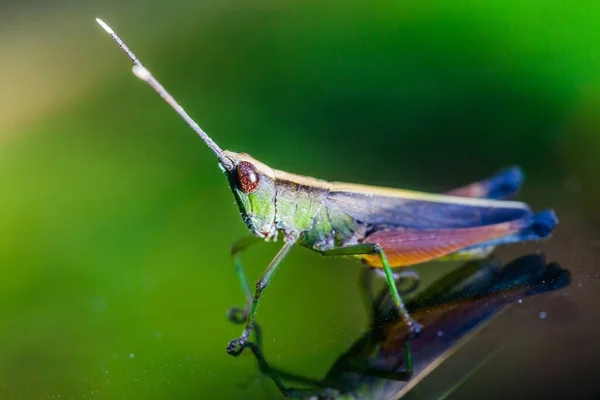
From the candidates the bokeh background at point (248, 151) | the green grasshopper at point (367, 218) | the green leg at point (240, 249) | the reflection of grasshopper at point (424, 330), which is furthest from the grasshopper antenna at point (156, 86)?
the reflection of grasshopper at point (424, 330)

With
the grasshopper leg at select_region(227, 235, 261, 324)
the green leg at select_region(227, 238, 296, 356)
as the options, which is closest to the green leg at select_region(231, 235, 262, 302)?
the grasshopper leg at select_region(227, 235, 261, 324)

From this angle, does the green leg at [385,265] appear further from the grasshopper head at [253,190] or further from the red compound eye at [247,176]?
the red compound eye at [247,176]

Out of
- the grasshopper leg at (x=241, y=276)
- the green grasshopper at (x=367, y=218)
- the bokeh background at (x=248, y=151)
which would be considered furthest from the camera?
the green grasshopper at (x=367, y=218)

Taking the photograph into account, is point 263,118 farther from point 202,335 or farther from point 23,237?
point 202,335

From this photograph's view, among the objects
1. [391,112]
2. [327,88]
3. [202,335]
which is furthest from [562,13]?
[202,335]

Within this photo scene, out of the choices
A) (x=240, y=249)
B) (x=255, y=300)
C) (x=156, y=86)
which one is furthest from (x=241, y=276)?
(x=156, y=86)

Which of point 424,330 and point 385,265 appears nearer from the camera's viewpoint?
point 424,330

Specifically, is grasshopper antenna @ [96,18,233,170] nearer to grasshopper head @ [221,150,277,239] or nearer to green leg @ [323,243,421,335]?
grasshopper head @ [221,150,277,239]

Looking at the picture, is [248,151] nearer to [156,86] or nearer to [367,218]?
[367,218]
